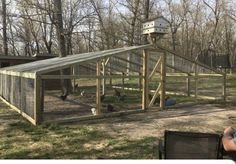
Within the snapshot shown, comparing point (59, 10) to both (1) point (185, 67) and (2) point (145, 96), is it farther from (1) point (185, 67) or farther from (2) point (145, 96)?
(2) point (145, 96)

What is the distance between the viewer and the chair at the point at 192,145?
4172 mm

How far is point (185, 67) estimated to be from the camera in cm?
1500

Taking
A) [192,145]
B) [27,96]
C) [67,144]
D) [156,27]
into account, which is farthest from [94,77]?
Answer: [192,145]

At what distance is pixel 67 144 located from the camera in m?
7.52

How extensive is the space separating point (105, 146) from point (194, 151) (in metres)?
3.32

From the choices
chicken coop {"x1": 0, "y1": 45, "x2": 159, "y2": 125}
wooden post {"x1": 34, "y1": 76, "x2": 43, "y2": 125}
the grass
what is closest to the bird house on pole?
chicken coop {"x1": 0, "y1": 45, "x2": 159, "y2": 125}

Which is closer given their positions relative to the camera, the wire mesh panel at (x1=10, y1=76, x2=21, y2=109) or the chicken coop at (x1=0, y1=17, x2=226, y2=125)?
the chicken coop at (x1=0, y1=17, x2=226, y2=125)

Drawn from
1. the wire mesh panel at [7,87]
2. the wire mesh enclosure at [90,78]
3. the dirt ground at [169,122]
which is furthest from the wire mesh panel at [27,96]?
the wire mesh panel at [7,87]

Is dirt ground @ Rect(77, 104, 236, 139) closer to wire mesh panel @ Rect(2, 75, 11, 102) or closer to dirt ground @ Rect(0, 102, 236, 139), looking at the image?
dirt ground @ Rect(0, 102, 236, 139)

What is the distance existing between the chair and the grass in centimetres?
238

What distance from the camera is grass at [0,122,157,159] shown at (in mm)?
6730

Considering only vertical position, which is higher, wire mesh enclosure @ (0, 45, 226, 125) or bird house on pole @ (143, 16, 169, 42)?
bird house on pole @ (143, 16, 169, 42)

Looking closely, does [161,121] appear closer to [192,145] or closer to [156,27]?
[156,27]

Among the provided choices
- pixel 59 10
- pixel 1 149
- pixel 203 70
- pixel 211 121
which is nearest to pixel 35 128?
pixel 1 149
